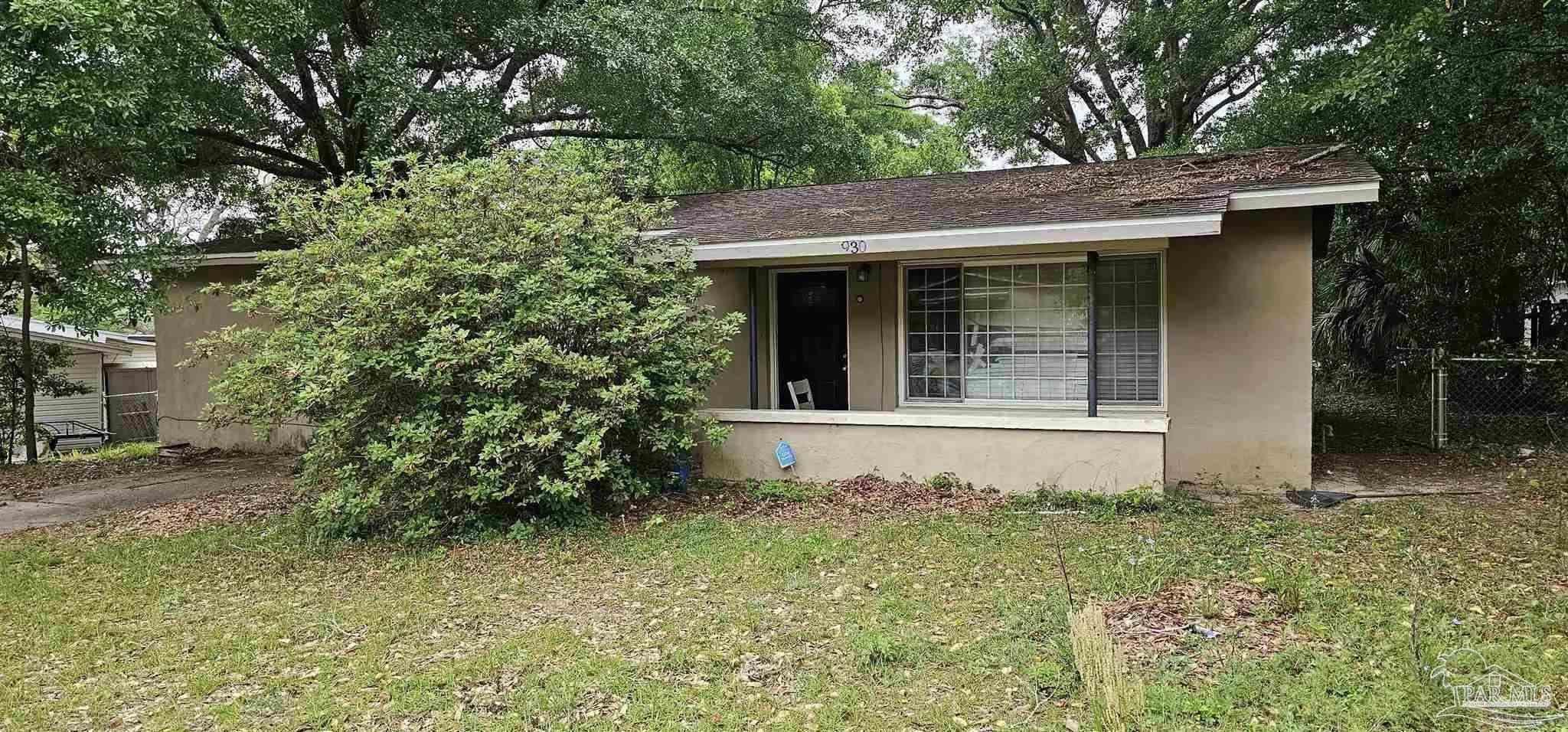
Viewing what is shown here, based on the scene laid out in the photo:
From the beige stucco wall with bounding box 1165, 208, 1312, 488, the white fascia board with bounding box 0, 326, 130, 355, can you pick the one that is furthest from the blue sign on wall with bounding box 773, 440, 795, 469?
the white fascia board with bounding box 0, 326, 130, 355

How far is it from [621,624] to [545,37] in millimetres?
8841

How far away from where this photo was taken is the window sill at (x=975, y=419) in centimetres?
723

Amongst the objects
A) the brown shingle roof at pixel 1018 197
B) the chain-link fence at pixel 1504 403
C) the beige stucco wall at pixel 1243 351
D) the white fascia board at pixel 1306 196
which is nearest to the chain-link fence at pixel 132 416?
the brown shingle roof at pixel 1018 197

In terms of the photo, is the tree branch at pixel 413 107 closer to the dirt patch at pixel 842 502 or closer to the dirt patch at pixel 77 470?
the dirt patch at pixel 77 470

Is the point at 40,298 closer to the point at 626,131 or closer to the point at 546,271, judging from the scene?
the point at 546,271

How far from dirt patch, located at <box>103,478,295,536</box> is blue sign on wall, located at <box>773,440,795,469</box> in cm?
451

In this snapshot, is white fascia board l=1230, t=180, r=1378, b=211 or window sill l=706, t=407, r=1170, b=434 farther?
window sill l=706, t=407, r=1170, b=434

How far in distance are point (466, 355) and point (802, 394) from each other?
426 centimetres

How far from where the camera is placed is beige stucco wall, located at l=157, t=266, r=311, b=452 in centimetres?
1185

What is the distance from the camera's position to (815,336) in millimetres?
9586

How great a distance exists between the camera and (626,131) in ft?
46.5

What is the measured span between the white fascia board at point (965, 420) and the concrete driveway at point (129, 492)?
18.1 ft

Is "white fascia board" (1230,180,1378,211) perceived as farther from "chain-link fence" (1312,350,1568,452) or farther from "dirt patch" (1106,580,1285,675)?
"chain-link fence" (1312,350,1568,452)

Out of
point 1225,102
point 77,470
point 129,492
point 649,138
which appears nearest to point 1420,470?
point 649,138
